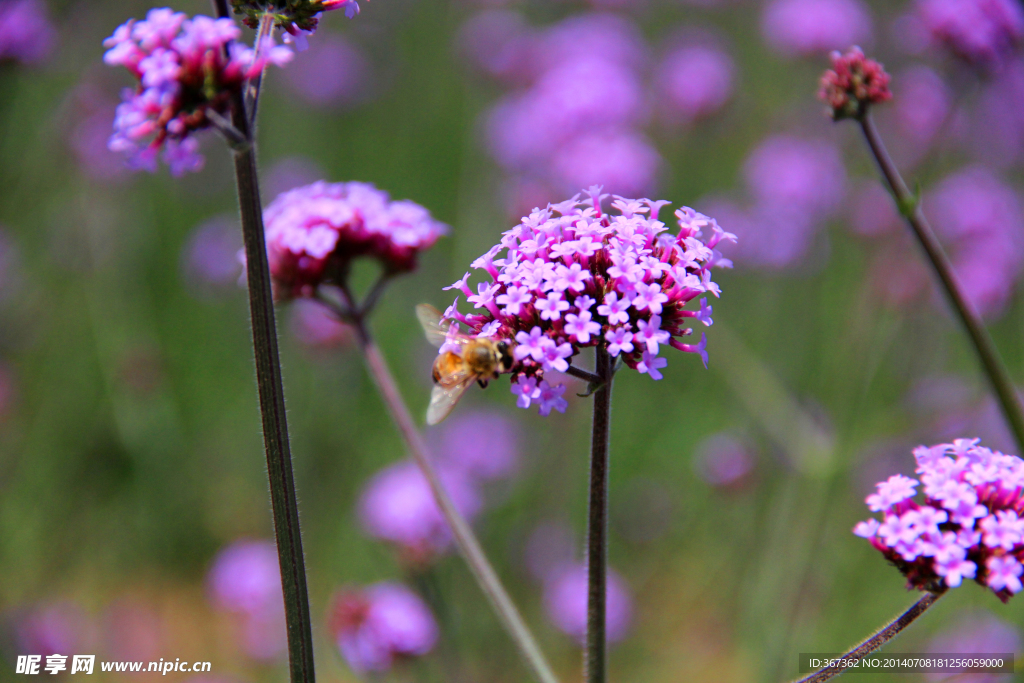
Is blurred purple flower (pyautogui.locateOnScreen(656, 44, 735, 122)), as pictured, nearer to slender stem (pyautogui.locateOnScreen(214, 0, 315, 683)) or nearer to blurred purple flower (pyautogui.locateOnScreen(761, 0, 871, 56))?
blurred purple flower (pyautogui.locateOnScreen(761, 0, 871, 56))

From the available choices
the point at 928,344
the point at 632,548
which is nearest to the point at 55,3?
the point at 632,548

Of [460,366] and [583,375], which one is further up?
[460,366]

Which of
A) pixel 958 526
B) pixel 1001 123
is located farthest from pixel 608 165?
pixel 1001 123

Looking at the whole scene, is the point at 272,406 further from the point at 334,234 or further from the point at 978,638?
the point at 978,638

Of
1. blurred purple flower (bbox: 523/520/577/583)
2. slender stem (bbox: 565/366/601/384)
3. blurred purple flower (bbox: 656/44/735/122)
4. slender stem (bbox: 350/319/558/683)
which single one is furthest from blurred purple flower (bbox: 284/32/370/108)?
slender stem (bbox: 565/366/601/384)

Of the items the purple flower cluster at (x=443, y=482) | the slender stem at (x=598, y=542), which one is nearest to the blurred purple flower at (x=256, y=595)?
the purple flower cluster at (x=443, y=482)
